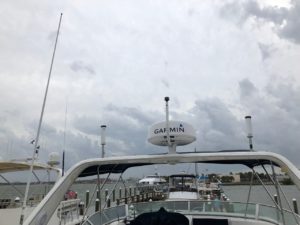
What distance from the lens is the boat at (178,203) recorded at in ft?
12.6

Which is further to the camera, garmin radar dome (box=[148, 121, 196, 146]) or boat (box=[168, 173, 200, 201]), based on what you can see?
boat (box=[168, 173, 200, 201])

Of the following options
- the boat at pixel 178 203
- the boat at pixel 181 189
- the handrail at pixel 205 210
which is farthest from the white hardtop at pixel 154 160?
the boat at pixel 181 189

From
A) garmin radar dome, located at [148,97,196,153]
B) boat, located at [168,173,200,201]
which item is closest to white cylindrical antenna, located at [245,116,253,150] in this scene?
garmin radar dome, located at [148,97,196,153]

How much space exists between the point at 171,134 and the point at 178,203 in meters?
3.01

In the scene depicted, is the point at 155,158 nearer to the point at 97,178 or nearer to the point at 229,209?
the point at 97,178

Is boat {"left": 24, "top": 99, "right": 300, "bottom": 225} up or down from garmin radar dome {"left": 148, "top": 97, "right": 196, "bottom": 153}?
down

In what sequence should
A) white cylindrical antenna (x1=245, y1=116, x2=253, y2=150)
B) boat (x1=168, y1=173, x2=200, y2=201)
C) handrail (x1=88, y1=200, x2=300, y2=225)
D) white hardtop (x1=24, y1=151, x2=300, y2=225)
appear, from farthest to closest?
boat (x1=168, y1=173, x2=200, y2=201) < handrail (x1=88, y1=200, x2=300, y2=225) < white cylindrical antenna (x1=245, y1=116, x2=253, y2=150) < white hardtop (x1=24, y1=151, x2=300, y2=225)

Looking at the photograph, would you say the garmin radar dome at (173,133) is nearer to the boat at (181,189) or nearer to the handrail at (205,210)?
the handrail at (205,210)

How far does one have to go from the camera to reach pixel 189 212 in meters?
6.68

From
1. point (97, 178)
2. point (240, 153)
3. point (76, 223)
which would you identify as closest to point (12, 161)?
point (76, 223)

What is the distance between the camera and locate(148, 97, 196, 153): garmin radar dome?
441cm

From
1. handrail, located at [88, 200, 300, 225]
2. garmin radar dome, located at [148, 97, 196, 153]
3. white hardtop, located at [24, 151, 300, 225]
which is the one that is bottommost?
handrail, located at [88, 200, 300, 225]

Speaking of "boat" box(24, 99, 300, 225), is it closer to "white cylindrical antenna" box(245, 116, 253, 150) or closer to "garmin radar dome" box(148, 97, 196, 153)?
"garmin radar dome" box(148, 97, 196, 153)

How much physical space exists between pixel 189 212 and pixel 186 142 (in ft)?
8.58
